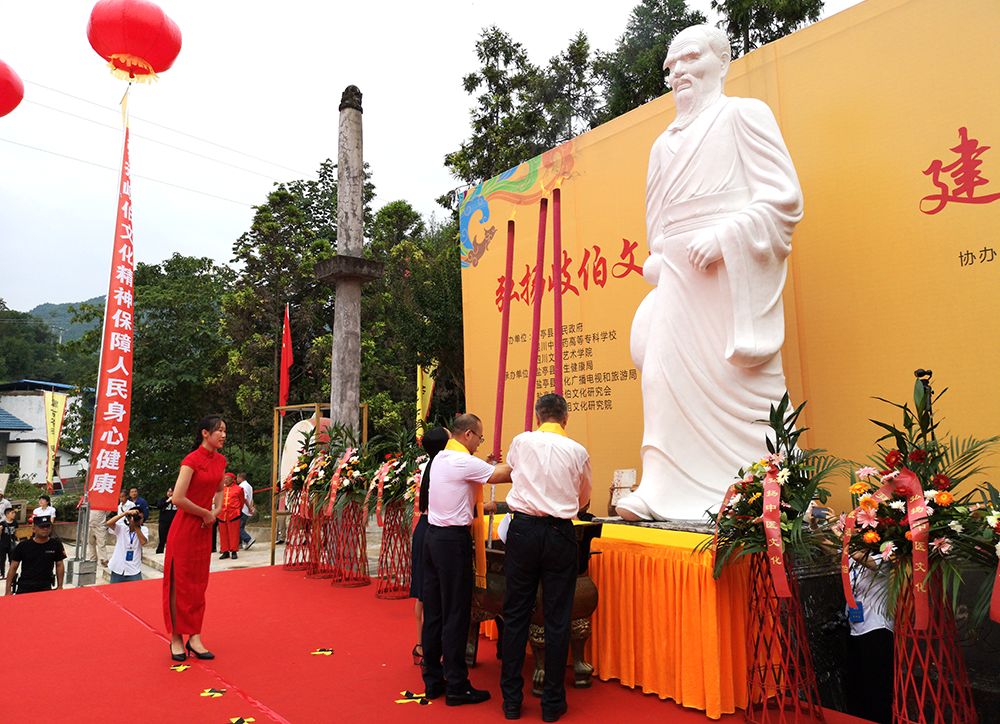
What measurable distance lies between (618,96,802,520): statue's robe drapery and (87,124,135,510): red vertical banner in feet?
15.0

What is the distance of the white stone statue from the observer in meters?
3.36

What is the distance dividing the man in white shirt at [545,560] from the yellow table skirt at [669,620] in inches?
16.0

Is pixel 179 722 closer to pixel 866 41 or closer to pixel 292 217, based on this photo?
pixel 866 41

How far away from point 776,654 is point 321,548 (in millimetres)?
4099

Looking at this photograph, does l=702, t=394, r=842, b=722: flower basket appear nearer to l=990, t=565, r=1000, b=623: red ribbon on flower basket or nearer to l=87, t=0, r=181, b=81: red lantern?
l=990, t=565, r=1000, b=623: red ribbon on flower basket

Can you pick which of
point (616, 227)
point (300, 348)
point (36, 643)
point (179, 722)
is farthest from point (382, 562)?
point (300, 348)

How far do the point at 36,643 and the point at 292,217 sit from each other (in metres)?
11.2

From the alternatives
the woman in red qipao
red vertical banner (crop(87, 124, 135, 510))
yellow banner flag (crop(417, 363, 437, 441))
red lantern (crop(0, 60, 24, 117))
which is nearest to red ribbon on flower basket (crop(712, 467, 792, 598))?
the woman in red qipao

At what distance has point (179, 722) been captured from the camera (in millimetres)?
2650

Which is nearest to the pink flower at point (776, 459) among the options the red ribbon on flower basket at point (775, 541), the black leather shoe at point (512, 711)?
the red ribbon on flower basket at point (775, 541)

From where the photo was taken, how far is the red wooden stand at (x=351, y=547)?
18.1 feet

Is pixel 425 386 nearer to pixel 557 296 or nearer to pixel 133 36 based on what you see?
pixel 133 36

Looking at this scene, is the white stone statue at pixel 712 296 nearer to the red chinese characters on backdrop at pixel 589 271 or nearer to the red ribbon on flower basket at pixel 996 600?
the red ribbon on flower basket at pixel 996 600

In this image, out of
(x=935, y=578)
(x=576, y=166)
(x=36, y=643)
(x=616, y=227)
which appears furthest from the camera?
(x=576, y=166)
